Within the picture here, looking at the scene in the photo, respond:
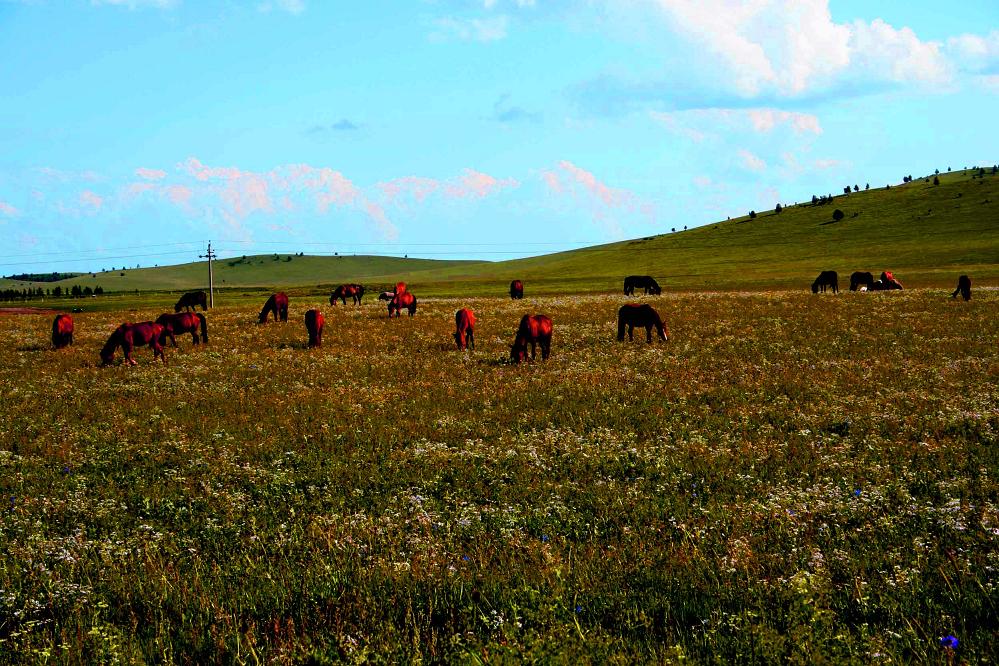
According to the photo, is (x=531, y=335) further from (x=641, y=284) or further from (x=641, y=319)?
(x=641, y=284)

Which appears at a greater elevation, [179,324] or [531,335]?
[179,324]

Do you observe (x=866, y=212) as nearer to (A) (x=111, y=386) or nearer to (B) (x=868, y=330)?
(B) (x=868, y=330)

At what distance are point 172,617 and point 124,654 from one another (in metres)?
0.88

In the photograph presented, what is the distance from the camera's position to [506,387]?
20.5 metres

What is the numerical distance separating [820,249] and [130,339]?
432ft

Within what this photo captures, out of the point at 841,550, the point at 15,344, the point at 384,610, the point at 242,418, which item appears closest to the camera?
the point at 384,610

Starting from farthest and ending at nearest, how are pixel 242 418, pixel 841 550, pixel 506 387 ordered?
pixel 506 387 < pixel 242 418 < pixel 841 550

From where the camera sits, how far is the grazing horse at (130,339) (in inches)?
1085

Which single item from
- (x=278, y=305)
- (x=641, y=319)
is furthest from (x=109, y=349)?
(x=641, y=319)

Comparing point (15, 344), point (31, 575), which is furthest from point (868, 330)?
point (15, 344)

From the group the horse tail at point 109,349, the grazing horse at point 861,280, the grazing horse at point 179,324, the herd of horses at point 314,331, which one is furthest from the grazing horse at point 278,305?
the grazing horse at point 861,280

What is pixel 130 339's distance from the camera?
27891 mm

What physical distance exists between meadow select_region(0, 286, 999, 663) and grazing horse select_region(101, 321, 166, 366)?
4203 mm

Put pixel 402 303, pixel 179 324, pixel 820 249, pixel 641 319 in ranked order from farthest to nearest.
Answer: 1. pixel 820 249
2. pixel 402 303
3. pixel 179 324
4. pixel 641 319
